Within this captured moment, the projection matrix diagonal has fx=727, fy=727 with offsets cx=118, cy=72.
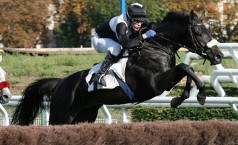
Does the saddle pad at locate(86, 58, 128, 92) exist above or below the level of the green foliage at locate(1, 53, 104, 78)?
above

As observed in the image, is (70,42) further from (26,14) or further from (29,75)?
(29,75)

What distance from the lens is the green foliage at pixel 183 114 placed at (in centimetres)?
1057

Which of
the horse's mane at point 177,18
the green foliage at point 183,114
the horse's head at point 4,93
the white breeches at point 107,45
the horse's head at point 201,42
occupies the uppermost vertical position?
the horse's mane at point 177,18

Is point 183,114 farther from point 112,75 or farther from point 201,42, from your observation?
point 201,42

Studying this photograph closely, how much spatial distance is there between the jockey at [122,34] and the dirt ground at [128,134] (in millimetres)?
1821

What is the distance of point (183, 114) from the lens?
1070 cm

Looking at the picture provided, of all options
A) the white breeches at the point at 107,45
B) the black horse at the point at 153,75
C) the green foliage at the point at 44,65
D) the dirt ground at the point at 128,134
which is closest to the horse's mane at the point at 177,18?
the black horse at the point at 153,75

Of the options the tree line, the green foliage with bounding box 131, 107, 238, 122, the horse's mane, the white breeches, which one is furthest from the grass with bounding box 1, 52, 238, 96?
the horse's mane

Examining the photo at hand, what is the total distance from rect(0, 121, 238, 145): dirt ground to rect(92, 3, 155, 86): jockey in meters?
1.82

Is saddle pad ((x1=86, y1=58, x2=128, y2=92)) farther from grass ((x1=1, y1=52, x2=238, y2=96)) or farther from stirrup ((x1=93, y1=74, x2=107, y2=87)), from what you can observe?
grass ((x1=1, y1=52, x2=238, y2=96))

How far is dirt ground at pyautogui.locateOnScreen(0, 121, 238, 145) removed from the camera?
5312 millimetres

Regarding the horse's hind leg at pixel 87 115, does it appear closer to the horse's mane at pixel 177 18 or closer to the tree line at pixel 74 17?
the horse's mane at pixel 177 18

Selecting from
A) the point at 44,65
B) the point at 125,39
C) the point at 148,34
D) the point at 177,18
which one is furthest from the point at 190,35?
the point at 44,65

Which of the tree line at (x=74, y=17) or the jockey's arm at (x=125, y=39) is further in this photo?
the tree line at (x=74, y=17)
